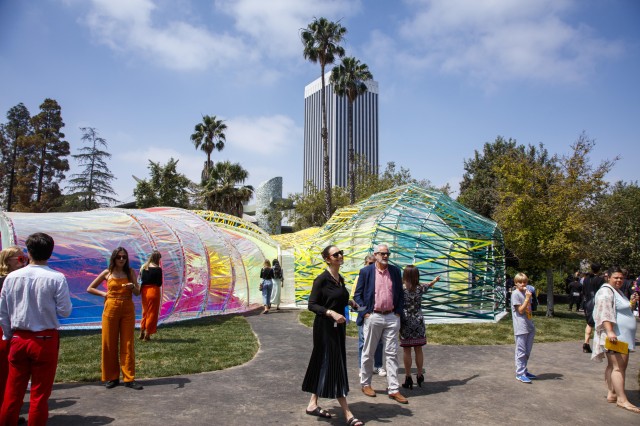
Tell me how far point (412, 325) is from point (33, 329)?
15.2ft

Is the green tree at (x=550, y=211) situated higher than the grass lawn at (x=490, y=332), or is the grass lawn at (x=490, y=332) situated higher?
the green tree at (x=550, y=211)

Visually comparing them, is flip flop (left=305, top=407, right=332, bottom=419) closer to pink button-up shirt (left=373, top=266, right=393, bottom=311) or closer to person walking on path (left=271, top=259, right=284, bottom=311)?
pink button-up shirt (left=373, top=266, right=393, bottom=311)

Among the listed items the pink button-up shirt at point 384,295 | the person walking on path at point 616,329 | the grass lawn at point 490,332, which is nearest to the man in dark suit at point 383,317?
the pink button-up shirt at point 384,295

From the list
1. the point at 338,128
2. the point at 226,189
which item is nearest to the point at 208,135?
the point at 226,189

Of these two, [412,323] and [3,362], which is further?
[412,323]

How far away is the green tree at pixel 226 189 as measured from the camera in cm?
3397

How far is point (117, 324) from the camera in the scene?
19.8 feet

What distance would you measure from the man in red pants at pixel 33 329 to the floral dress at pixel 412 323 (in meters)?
4.26

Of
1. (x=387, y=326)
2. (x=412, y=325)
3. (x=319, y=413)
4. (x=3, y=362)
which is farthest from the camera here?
(x=412, y=325)

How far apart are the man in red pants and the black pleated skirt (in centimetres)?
247

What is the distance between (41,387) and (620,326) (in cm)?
641

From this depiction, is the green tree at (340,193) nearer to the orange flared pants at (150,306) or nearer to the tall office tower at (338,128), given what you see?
the orange flared pants at (150,306)

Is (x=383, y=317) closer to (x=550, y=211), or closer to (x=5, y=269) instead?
(x=5, y=269)

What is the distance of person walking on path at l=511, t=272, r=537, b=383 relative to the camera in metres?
6.83
